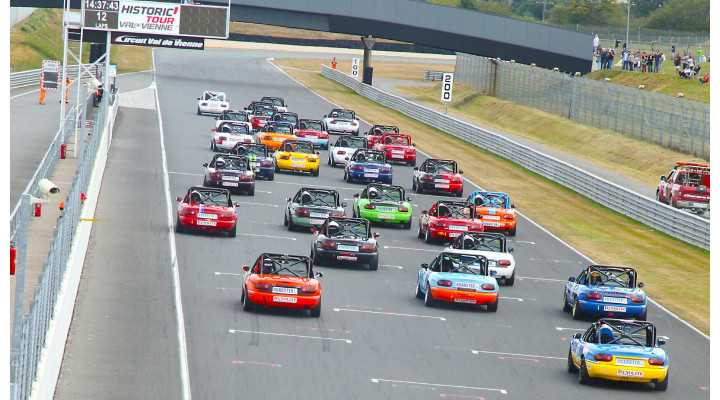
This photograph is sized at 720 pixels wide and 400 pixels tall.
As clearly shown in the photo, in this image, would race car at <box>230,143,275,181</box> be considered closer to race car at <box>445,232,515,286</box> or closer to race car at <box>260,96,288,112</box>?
race car at <box>445,232,515,286</box>

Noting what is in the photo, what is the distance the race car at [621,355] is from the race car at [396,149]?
31.1m

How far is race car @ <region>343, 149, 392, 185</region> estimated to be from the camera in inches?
1656

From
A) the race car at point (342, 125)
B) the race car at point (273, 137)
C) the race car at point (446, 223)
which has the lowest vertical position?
the race car at point (446, 223)

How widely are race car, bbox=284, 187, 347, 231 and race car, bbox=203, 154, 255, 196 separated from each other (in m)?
4.88

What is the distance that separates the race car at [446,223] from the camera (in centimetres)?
3077

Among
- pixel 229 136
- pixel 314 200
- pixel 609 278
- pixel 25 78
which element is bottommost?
pixel 609 278

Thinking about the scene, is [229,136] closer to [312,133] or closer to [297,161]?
[297,161]

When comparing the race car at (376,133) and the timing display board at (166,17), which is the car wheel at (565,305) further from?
the timing display board at (166,17)

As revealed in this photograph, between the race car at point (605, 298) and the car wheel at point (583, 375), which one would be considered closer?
the car wheel at point (583, 375)

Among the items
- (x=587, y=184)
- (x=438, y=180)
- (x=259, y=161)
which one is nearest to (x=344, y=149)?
(x=259, y=161)

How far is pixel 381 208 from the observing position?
33.0 m

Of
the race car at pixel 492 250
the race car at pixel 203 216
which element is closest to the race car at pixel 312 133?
the race car at pixel 203 216

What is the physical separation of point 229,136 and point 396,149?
23.9 feet

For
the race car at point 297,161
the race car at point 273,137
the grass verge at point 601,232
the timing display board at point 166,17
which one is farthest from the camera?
the timing display board at point 166,17
